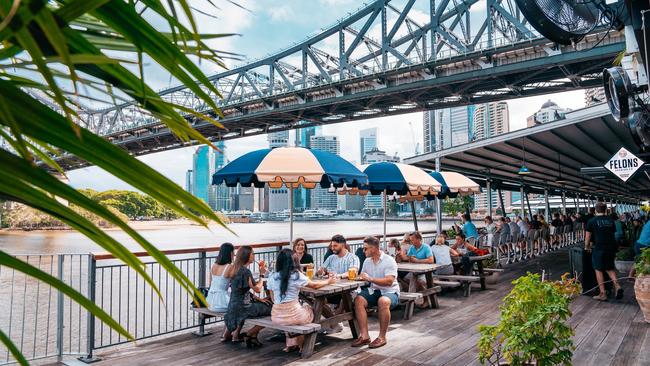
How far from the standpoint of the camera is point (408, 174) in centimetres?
864

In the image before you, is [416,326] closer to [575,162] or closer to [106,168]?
[106,168]

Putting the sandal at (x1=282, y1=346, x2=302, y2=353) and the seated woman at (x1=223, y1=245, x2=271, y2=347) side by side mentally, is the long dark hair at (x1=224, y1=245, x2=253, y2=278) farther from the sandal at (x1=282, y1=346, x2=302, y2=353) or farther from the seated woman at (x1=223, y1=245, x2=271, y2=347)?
the sandal at (x1=282, y1=346, x2=302, y2=353)

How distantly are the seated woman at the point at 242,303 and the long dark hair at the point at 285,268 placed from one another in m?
0.42

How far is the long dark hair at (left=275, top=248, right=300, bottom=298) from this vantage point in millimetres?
4828

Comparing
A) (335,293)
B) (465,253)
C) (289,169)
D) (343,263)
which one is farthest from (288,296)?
(465,253)

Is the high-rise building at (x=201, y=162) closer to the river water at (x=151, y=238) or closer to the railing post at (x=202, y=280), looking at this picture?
the railing post at (x=202, y=280)

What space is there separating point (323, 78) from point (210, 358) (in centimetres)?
3715

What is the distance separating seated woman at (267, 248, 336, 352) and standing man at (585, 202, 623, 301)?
17.2 feet

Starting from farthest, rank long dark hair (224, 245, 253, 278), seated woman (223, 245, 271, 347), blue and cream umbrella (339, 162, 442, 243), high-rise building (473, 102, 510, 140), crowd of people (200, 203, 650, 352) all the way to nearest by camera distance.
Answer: high-rise building (473, 102, 510, 140) < blue and cream umbrella (339, 162, 442, 243) < long dark hair (224, 245, 253, 278) < seated woman (223, 245, 271, 347) < crowd of people (200, 203, 650, 352)

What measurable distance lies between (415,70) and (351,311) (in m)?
26.8

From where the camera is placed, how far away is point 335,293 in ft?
17.6

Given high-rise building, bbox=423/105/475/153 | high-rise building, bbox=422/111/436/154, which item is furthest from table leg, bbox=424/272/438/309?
high-rise building, bbox=422/111/436/154

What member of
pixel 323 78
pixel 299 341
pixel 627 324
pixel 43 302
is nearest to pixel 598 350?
pixel 627 324

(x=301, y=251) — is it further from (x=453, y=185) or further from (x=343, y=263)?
(x=453, y=185)
